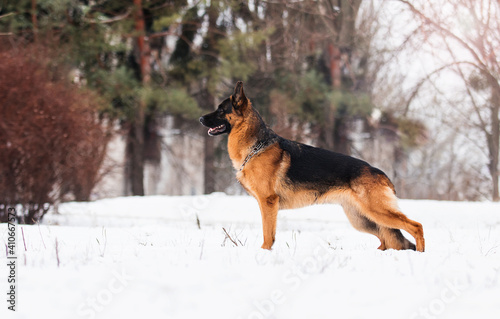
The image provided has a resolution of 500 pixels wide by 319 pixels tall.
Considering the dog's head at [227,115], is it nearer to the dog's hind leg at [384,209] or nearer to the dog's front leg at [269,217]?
the dog's front leg at [269,217]

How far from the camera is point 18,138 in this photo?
382 inches

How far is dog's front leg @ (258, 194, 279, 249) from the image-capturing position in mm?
5203

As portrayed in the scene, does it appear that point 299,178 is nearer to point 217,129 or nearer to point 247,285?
point 217,129

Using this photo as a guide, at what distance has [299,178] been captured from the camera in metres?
5.34

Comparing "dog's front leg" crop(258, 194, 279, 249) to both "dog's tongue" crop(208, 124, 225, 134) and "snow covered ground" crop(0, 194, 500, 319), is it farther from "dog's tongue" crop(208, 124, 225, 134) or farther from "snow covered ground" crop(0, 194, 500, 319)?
"dog's tongue" crop(208, 124, 225, 134)

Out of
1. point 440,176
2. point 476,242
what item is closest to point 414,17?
point 476,242

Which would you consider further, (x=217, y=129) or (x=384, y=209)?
(x=217, y=129)

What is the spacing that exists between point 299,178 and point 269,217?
23.3 inches

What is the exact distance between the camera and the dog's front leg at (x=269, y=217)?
17.1ft

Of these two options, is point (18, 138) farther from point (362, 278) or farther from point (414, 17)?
point (414, 17)

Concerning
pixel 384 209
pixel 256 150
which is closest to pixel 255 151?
pixel 256 150

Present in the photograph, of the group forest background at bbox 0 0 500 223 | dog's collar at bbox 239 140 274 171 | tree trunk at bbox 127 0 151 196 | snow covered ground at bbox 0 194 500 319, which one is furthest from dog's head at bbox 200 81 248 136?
tree trunk at bbox 127 0 151 196

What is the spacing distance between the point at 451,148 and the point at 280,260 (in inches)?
1217

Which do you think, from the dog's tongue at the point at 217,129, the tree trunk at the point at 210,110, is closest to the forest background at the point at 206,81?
the tree trunk at the point at 210,110
